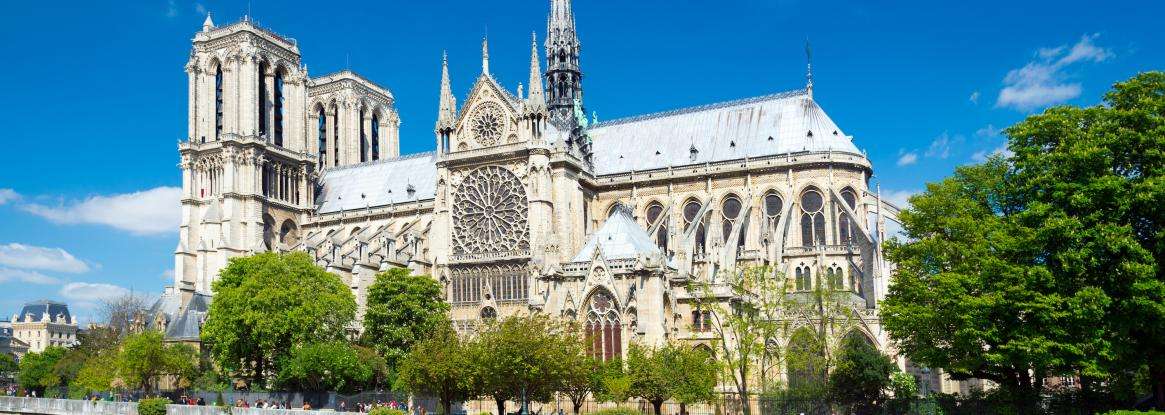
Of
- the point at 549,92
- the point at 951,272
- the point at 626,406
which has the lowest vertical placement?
the point at 626,406

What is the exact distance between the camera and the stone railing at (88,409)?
43.8 metres

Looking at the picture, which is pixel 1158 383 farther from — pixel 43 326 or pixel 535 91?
pixel 43 326

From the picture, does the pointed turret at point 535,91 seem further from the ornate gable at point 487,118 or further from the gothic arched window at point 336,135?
the gothic arched window at point 336,135

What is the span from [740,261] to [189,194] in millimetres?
38381

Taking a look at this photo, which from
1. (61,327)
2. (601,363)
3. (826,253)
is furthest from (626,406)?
(61,327)

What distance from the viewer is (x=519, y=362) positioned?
1517 inches

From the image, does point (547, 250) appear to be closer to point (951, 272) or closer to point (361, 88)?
point (951, 272)

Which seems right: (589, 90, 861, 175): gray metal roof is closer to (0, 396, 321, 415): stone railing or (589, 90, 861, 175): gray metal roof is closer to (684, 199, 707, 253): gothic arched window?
(684, 199, 707, 253): gothic arched window

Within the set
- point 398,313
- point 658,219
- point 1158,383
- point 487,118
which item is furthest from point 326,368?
point 1158,383

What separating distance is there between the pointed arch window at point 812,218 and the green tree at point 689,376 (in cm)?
2087

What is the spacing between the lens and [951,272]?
35.2 m

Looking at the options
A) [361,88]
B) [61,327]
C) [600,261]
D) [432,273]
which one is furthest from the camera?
[61,327]

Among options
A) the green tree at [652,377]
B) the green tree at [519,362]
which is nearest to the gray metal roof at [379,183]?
the green tree at [519,362]

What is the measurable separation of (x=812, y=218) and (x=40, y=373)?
155 ft
